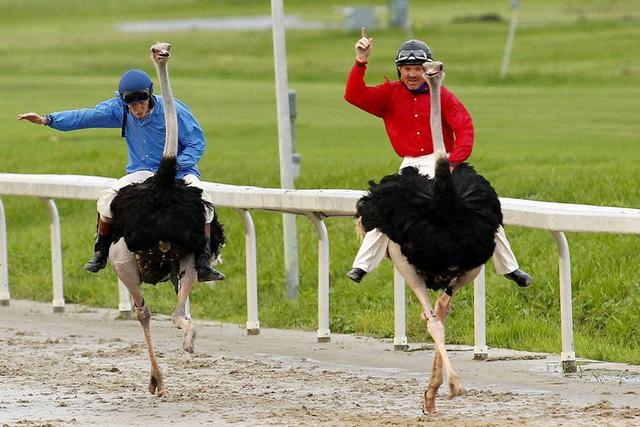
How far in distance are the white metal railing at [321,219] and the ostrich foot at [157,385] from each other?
221 centimetres

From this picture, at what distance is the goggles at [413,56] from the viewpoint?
11.1 meters

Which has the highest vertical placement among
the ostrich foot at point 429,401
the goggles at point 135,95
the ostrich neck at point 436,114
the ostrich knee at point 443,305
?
the goggles at point 135,95

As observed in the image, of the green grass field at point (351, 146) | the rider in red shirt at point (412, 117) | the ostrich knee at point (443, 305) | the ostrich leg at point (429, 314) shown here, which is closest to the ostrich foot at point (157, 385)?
the rider in red shirt at point (412, 117)

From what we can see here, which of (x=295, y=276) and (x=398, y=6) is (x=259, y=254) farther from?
(x=398, y=6)

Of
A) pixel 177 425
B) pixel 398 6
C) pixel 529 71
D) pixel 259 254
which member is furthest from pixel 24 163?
pixel 398 6

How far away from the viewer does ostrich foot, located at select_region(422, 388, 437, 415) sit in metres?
10.0

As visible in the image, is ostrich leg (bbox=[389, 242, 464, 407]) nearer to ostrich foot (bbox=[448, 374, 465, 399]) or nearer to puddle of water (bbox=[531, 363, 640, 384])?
ostrich foot (bbox=[448, 374, 465, 399])

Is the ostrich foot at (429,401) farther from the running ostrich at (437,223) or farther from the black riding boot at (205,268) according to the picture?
the black riding boot at (205,268)

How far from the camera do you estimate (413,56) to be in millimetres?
11148

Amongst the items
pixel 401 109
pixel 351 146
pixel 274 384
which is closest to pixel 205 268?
pixel 274 384

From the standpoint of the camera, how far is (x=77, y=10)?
76.4 metres

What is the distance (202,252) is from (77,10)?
66576 mm

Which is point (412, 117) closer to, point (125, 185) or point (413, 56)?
point (413, 56)

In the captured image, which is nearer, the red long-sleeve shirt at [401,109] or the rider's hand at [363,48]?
the rider's hand at [363,48]
